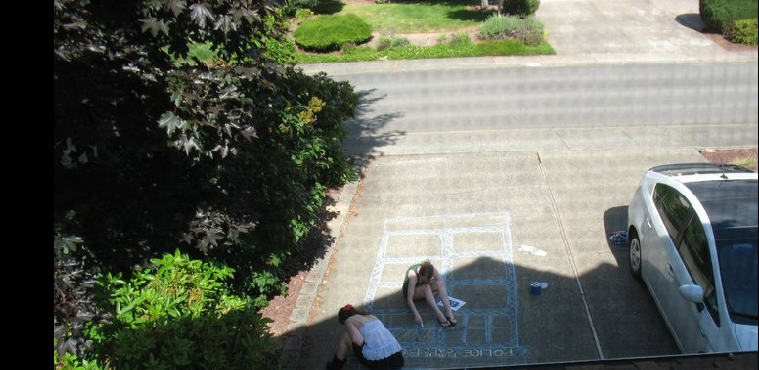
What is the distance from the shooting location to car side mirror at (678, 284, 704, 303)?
4160mm

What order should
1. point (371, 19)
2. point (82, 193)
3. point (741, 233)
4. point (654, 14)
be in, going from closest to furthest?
point (741, 233) → point (82, 193) → point (654, 14) → point (371, 19)

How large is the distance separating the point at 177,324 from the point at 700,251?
3.58 meters

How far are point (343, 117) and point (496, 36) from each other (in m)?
8.53

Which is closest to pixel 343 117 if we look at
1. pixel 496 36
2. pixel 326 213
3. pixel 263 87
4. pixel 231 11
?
pixel 326 213

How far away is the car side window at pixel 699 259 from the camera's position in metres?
4.21

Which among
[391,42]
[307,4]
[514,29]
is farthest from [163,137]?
[307,4]

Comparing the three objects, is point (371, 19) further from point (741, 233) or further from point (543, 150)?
point (741, 233)

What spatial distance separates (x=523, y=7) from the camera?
57.2 ft

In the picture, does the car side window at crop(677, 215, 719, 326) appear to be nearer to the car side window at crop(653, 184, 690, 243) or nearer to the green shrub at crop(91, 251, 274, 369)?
the car side window at crop(653, 184, 690, 243)

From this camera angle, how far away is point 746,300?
10.9 ft

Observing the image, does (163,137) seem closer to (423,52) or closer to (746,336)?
(746,336)

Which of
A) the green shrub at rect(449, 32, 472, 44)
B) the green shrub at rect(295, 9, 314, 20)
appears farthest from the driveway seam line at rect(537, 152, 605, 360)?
the green shrub at rect(295, 9, 314, 20)

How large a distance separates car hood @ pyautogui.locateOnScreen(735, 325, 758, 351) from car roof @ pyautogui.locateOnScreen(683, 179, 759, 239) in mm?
502

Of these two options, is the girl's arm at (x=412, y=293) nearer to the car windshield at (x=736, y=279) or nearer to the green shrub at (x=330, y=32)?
the car windshield at (x=736, y=279)
